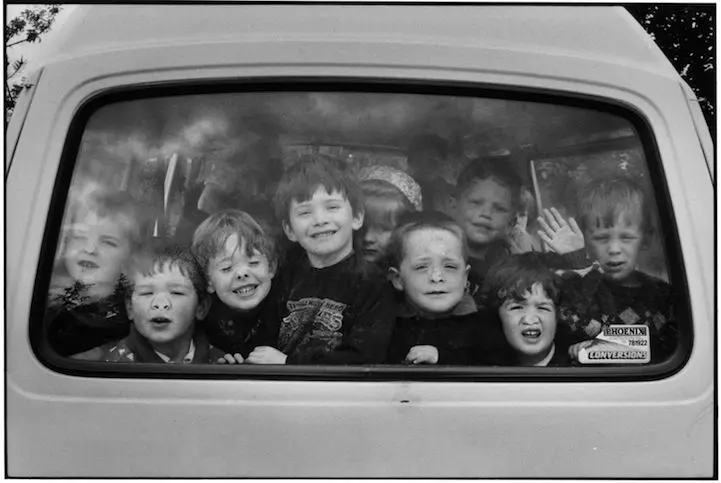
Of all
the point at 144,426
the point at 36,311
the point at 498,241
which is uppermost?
the point at 498,241

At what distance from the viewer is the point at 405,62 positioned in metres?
2.43

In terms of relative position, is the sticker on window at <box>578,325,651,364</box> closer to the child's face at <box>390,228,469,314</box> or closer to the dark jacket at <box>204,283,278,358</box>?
the child's face at <box>390,228,469,314</box>

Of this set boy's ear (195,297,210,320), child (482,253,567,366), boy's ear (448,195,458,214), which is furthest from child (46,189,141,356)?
child (482,253,567,366)

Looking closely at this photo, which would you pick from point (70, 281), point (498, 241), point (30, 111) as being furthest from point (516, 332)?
point (30, 111)

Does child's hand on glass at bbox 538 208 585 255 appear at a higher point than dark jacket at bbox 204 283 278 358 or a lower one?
higher

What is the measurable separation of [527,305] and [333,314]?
566mm

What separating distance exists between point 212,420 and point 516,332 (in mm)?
910

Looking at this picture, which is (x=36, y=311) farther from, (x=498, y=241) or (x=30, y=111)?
(x=498, y=241)

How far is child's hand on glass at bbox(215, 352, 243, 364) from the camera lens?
2.41 metres

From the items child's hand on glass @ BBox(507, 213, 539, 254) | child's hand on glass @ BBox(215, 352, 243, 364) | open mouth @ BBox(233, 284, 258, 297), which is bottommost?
child's hand on glass @ BBox(215, 352, 243, 364)

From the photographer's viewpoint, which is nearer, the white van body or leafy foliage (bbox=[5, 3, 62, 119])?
the white van body

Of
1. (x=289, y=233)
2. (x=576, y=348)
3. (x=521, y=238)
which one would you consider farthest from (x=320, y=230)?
(x=576, y=348)

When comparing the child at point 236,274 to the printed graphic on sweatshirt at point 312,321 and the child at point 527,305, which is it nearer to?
the printed graphic on sweatshirt at point 312,321

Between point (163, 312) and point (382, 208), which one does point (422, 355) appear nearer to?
point (382, 208)
